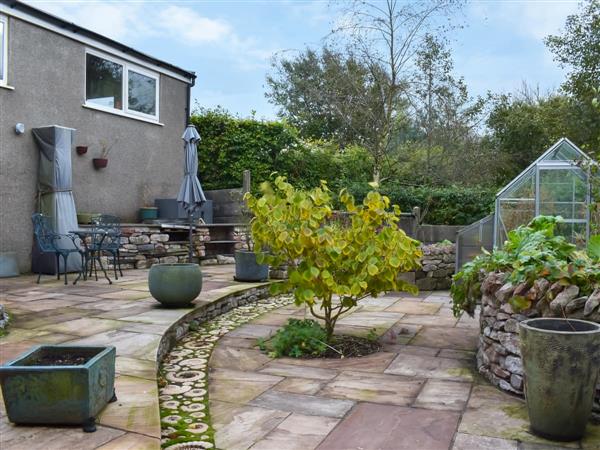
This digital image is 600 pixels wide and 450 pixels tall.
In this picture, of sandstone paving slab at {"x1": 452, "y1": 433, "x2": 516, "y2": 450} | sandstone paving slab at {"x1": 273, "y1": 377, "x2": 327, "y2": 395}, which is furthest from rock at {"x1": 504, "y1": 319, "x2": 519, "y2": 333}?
sandstone paving slab at {"x1": 273, "y1": 377, "x2": 327, "y2": 395}

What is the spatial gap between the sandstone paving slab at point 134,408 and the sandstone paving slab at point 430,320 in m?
3.37

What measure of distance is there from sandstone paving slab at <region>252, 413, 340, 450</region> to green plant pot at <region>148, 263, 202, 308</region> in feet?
8.70

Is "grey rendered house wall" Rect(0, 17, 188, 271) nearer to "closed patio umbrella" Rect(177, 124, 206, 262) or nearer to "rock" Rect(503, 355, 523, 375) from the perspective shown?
"closed patio umbrella" Rect(177, 124, 206, 262)

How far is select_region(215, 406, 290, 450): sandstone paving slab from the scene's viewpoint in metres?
2.63

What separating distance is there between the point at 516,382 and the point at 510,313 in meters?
0.44

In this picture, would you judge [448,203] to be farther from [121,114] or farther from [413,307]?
[121,114]

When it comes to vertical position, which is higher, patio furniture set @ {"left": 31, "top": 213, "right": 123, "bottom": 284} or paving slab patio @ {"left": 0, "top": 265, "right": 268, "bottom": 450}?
patio furniture set @ {"left": 31, "top": 213, "right": 123, "bottom": 284}

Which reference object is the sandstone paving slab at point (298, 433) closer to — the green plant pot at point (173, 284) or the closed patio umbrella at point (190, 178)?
the green plant pot at point (173, 284)

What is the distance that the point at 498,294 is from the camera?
357 cm

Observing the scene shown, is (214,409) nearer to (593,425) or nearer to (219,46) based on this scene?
→ (593,425)

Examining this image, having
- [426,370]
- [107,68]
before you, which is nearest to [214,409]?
[426,370]

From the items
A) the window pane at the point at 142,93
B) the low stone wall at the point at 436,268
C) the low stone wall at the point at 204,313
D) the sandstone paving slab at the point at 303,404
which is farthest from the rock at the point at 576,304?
the window pane at the point at 142,93

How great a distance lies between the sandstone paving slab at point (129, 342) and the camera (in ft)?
12.4

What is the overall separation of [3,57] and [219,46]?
16.3 ft
